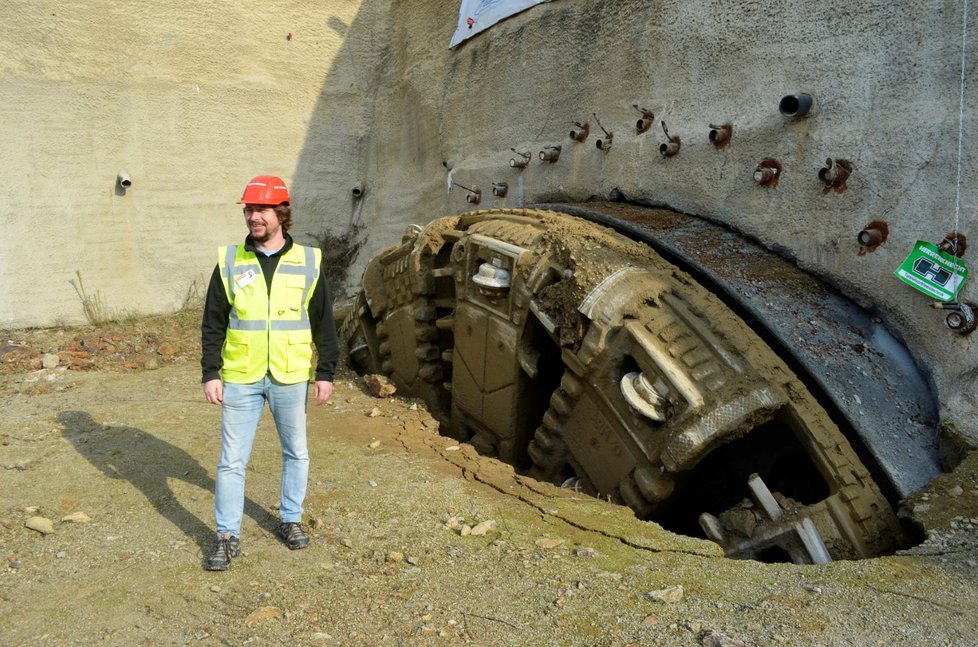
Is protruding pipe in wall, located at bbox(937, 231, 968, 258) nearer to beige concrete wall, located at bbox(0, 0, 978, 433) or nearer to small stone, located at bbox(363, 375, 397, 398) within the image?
beige concrete wall, located at bbox(0, 0, 978, 433)

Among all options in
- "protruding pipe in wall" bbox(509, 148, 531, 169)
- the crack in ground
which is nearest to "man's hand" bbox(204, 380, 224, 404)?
the crack in ground

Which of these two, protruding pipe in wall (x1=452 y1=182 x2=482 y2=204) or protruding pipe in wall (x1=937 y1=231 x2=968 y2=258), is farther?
protruding pipe in wall (x1=452 y1=182 x2=482 y2=204)

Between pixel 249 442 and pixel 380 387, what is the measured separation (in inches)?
114

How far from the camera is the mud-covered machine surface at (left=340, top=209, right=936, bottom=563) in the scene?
322cm

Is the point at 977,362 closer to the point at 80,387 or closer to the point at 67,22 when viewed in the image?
the point at 80,387

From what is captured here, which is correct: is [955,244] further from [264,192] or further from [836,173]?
[264,192]

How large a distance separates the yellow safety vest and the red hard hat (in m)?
0.21

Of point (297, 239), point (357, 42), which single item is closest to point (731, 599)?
point (297, 239)

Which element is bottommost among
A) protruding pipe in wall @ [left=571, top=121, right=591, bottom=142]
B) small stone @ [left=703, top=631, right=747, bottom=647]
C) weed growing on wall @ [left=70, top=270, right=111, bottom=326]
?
weed growing on wall @ [left=70, top=270, right=111, bottom=326]

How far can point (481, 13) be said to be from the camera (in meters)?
7.59

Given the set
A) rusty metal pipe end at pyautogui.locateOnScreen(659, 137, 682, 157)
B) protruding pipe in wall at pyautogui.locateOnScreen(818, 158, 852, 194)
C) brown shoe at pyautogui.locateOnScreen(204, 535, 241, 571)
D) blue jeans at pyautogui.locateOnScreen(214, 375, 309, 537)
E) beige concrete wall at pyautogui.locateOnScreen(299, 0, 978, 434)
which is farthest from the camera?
rusty metal pipe end at pyautogui.locateOnScreen(659, 137, 682, 157)

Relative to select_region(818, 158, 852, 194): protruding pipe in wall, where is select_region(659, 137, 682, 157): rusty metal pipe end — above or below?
above

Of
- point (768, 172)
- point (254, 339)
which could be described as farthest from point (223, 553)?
point (768, 172)

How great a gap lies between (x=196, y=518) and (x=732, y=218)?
341cm
